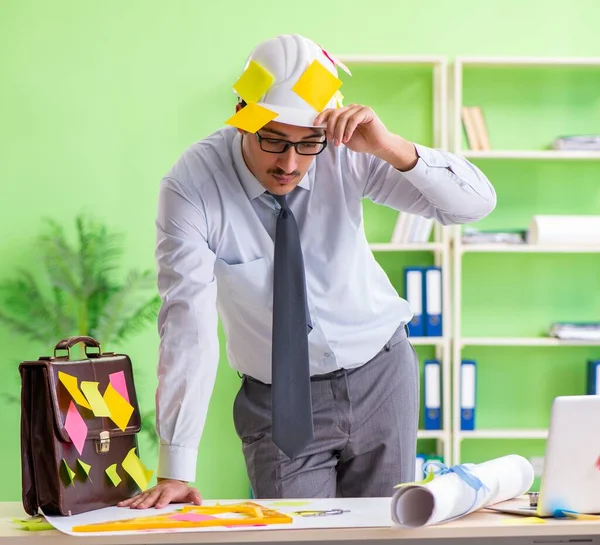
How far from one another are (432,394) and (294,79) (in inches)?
98.5

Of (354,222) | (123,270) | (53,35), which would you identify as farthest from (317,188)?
A: (53,35)

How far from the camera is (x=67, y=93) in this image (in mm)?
4137

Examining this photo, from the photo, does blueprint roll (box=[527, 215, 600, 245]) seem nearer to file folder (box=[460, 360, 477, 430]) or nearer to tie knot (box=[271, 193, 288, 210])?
file folder (box=[460, 360, 477, 430])

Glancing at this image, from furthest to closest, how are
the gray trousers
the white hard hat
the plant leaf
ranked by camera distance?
the plant leaf
the gray trousers
the white hard hat

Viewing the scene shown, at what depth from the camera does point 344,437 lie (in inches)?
73.3

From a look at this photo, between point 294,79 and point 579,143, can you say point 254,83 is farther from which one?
point 579,143

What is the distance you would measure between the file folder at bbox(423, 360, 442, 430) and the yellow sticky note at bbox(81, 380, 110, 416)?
256cm

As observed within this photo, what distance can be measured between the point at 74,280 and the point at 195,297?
2354mm

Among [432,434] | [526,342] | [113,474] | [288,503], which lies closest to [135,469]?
[113,474]

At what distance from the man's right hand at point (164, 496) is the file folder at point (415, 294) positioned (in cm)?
238

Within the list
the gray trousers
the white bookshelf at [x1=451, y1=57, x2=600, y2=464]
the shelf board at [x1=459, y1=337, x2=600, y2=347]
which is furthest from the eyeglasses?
the shelf board at [x1=459, y1=337, x2=600, y2=347]

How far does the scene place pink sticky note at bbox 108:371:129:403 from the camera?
1.59 metres

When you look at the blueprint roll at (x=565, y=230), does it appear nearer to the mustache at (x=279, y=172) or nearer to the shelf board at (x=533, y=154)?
the shelf board at (x=533, y=154)

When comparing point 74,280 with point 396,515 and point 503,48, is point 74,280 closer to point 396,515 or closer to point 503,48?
point 503,48
